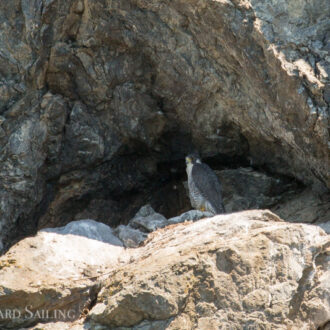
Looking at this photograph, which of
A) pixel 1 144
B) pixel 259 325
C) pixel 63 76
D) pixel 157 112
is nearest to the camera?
pixel 259 325

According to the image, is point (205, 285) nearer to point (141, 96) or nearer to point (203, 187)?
point (203, 187)

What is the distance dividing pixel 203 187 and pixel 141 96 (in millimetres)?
1294

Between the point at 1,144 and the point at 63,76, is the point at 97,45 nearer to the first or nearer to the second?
the point at 63,76

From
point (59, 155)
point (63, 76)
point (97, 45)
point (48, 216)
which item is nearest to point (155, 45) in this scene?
point (97, 45)

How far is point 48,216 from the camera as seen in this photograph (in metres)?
6.20

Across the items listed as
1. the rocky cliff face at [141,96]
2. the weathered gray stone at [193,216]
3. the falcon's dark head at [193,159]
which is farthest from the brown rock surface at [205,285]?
the falcon's dark head at [193,159]

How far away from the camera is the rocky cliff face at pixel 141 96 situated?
5098mm

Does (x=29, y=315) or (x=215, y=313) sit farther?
(x=29, y=315)

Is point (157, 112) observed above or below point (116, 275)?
above

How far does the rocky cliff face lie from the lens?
16.7ft

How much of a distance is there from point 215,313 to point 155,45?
3.19 meters

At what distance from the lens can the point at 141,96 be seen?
6.25 metres

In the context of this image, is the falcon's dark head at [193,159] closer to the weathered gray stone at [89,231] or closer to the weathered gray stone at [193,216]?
the weathered gray stone at [193,216]

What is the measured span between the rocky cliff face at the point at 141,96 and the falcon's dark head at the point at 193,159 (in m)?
0.24
